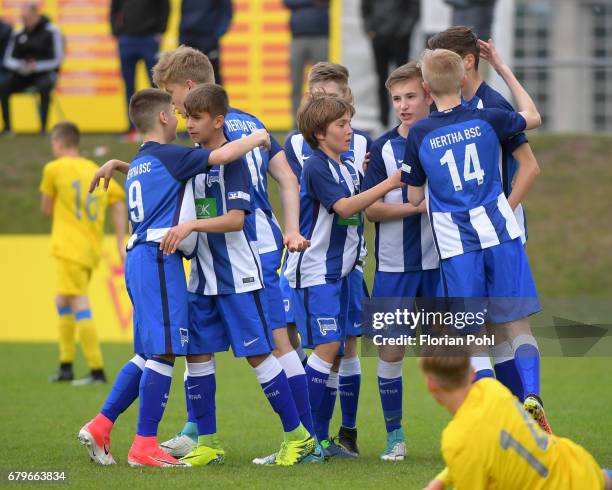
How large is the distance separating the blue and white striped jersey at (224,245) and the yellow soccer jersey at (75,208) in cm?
459

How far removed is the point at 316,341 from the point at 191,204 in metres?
1.07

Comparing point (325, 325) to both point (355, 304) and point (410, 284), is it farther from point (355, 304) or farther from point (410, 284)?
point (410, 284)

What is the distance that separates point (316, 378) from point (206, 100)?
1.71 meters

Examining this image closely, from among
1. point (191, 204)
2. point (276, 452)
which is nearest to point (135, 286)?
point (191, 204)

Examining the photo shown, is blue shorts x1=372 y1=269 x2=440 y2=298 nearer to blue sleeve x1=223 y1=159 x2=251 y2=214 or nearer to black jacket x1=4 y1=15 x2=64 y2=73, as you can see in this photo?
blue sleeve x1=223 y1=159 x2=251 y2=214

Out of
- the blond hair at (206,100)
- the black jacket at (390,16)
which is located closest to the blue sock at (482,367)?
the blond hair at (206,100)

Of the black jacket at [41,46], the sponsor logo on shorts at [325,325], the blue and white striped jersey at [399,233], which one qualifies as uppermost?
the black jacket at [41,46]

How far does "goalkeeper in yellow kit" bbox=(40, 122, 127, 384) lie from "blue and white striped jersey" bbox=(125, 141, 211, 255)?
14.5 feet

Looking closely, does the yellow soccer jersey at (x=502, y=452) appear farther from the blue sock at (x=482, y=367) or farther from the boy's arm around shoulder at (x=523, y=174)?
the boy's arm around shoulder at (x=523, y=174)

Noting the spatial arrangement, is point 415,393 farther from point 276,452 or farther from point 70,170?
point 70,170

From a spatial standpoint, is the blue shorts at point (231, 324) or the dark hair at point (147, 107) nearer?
the blue shorts at point (231, 324)

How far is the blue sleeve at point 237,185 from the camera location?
6.33 m

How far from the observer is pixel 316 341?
22.0 feet

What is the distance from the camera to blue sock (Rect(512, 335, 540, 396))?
613 cm
